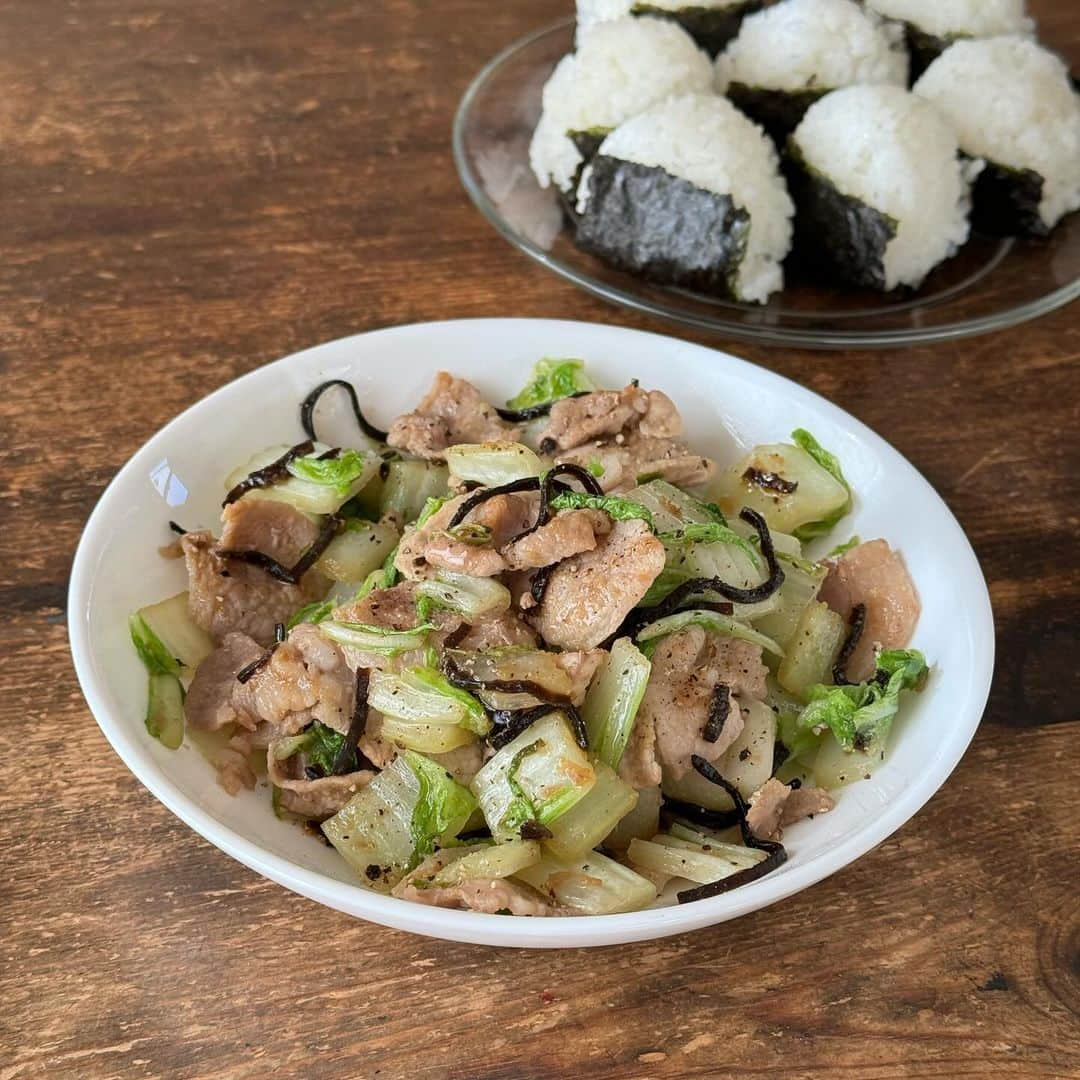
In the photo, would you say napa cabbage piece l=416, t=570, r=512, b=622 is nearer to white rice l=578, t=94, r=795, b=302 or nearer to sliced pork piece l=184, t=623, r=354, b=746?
sliced pork piece l=184, t=623, r=354, b=746

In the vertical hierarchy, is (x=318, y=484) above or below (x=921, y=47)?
below

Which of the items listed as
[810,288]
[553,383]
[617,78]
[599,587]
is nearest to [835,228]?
[810,288]

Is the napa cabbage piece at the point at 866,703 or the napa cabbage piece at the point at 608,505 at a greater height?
the napa cabbage piece at the point at 608,505

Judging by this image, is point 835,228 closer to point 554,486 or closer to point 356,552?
point 554,486

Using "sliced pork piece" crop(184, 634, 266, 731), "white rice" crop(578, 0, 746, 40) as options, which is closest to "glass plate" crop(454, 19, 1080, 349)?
"white rice" crop(578, 0, 746, 40)

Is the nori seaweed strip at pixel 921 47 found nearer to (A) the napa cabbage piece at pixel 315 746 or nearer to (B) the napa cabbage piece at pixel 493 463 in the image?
(B) the napa cabbage piece at pixel 493 463

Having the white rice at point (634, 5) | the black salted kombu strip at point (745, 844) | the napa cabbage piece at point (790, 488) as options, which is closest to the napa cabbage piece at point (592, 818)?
the black salted kombu strip at point (745, 844)
